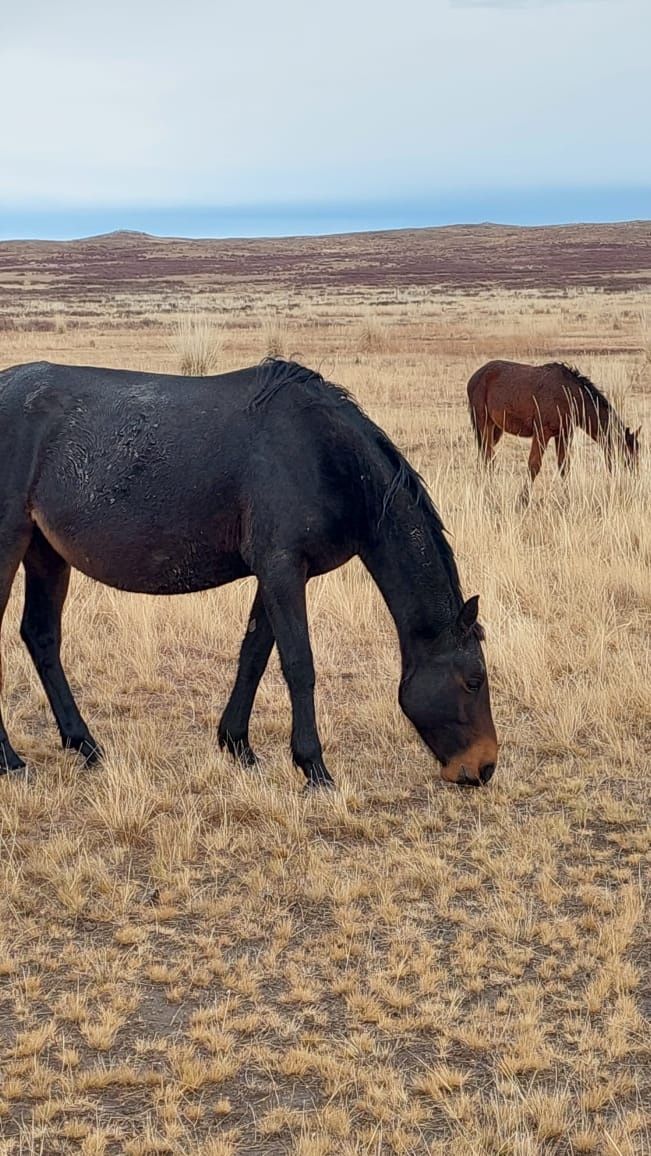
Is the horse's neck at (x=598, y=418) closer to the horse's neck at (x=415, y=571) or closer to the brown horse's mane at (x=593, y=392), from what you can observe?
the brown horse's mane at (x=593, y=392)

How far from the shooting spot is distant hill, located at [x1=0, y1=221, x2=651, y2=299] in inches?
2630

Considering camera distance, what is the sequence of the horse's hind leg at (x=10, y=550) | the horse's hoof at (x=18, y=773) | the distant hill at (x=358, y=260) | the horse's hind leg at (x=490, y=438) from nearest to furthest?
the horse's hind leg at (x=10, y=550)
the horse's hoof at (x=18, y=773)
the horse's hind leg at (x=490, y=438)
the distant hill at (x=358, y=260)

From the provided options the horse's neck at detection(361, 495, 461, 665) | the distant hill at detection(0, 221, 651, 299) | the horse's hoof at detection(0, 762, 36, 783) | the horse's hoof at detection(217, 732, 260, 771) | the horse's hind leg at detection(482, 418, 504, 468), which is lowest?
the horse's hoof at detection(0, 762, 36, 783)

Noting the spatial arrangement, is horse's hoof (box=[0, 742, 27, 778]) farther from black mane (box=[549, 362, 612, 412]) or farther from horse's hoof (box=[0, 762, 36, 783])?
black mane (box=[549, 362, 612, 412])

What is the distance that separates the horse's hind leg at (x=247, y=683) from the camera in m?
5.60

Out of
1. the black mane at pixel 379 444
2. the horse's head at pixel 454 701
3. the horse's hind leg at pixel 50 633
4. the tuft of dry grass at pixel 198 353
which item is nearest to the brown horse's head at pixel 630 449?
the black mane at pixel 379 444

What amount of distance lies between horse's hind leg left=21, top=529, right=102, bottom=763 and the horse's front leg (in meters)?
1.10

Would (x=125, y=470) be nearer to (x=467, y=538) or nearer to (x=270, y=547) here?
(x=270, y=547)

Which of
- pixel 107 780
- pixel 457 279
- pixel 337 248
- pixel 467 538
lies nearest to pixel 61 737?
pixel 107 780

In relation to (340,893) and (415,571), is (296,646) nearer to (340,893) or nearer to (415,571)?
(415,571)

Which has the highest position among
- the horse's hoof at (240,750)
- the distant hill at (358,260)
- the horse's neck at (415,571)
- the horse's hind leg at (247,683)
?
the distant hill at (358,260)

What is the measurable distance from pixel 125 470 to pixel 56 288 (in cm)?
6078

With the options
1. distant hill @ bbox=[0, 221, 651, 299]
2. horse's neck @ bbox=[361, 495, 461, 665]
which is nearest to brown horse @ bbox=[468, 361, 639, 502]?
horse's neck @ bbox=[361, 495, 461, 665]

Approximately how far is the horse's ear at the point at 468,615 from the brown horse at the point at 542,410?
616 cm
